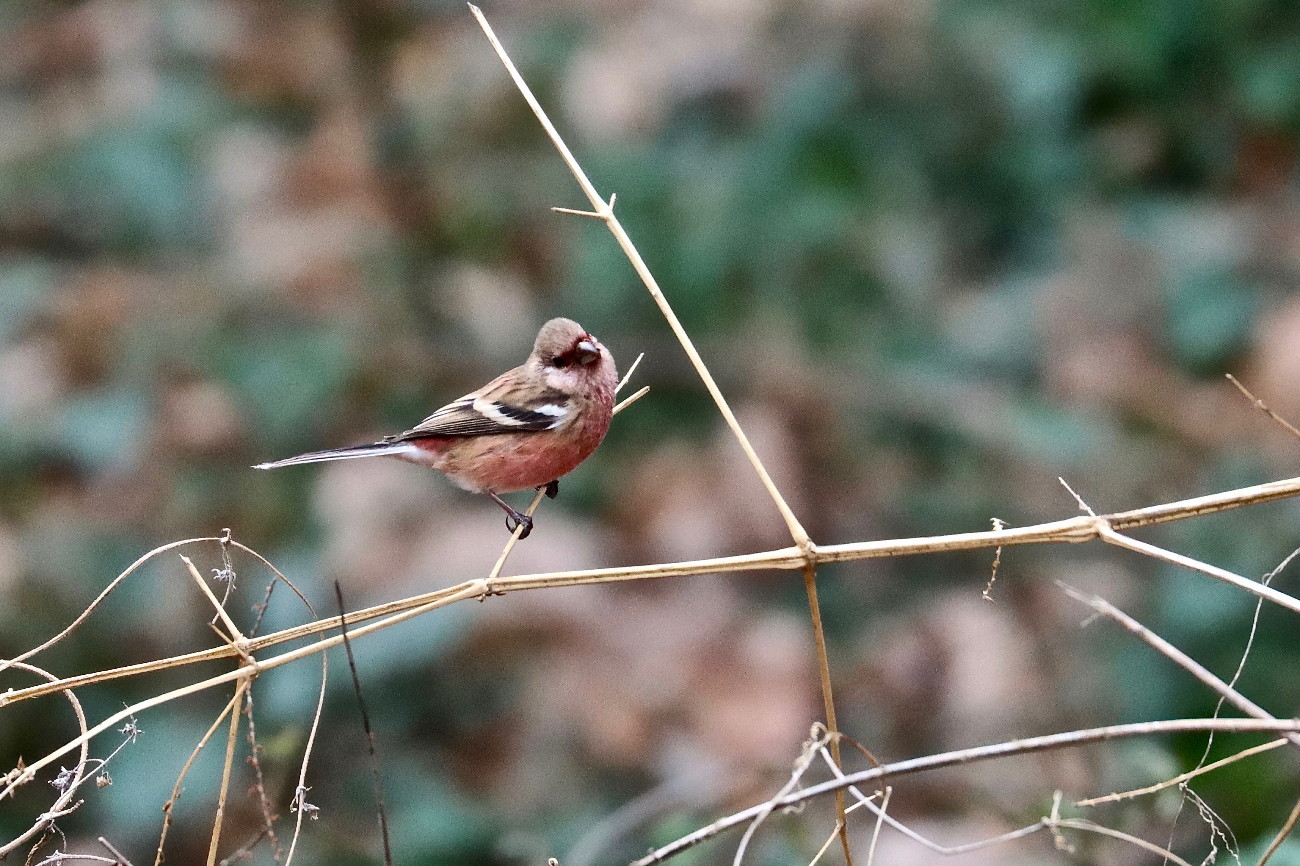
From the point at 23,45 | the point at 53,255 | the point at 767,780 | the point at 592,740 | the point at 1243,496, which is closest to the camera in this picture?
Answer: the point at 1243,496

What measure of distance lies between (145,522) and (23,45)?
2.57m

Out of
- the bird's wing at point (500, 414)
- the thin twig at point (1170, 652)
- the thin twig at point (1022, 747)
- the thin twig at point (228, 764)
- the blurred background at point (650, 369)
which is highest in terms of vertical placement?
the thin twig at point (1170, 652)

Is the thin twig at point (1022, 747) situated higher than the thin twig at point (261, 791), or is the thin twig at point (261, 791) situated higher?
the thin twig at point (1022, 747)

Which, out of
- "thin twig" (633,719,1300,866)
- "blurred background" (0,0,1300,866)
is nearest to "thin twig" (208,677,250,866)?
"thin twig" (633,719,1300,866)

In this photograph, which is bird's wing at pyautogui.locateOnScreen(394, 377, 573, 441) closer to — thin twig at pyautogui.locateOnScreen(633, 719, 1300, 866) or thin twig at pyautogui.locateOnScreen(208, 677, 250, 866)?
thin twig at pyautogui.locateOnScreen(208, 677, 250, 866)

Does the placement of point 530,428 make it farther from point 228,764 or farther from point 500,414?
point 228,764

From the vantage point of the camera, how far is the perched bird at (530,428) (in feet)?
6.88

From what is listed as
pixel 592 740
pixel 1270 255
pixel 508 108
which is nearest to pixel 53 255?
pixel 508 108

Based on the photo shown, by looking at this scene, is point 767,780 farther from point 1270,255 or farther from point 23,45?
point 23,45

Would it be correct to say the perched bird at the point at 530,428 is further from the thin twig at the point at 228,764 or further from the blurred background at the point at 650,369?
the blurred background at the point at 650,369

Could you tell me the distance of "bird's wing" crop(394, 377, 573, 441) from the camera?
2227 millimetres

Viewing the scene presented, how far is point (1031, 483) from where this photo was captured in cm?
417

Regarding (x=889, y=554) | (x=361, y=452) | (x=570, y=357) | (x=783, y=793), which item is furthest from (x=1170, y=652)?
(x=361, y=452)

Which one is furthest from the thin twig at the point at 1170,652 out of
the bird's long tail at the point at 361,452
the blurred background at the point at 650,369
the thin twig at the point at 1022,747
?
the blurred background at the point at 650,369
